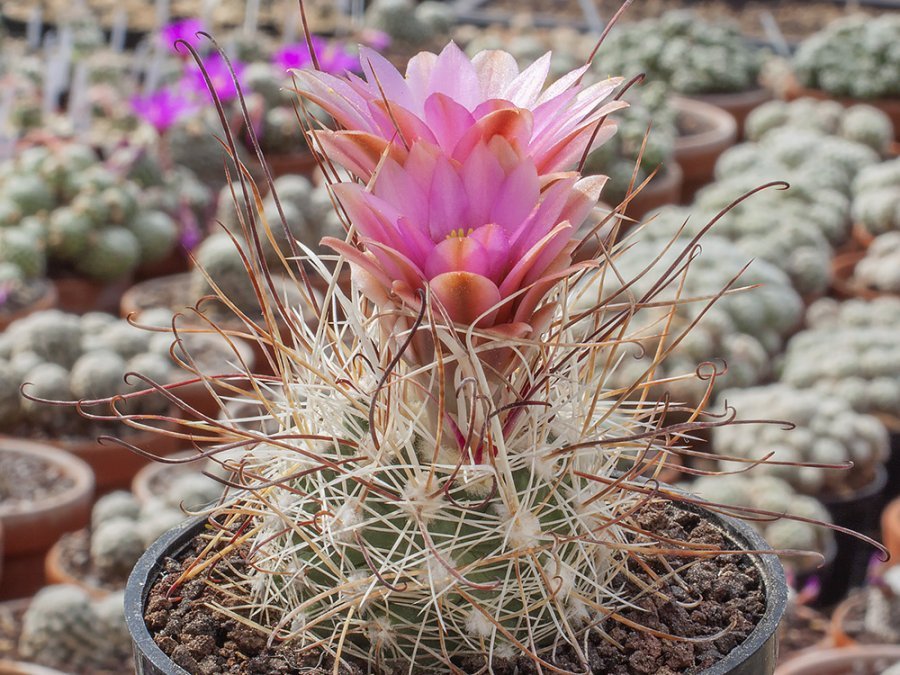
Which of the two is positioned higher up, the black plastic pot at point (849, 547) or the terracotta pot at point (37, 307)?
the terracotta pot at point (37, 307)

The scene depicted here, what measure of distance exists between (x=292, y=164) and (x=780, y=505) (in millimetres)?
2492

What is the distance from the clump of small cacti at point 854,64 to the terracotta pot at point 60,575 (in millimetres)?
4187

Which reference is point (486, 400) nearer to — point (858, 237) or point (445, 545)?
point (445, 545)

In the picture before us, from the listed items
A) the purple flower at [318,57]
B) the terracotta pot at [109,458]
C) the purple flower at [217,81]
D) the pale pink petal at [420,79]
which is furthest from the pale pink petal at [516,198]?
the purple flower at [318,57]

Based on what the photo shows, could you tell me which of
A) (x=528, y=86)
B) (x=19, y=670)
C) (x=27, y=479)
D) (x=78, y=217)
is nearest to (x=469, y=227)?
(x=528, y=86)

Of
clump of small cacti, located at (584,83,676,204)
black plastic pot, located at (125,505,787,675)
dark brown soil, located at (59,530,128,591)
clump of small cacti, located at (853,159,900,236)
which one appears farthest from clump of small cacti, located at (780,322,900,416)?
black plastic pot, located at (125,505,787,675)

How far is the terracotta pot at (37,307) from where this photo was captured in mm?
3404

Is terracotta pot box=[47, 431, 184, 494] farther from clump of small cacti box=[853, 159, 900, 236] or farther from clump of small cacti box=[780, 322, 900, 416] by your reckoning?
clump of small cacti box=[853, 159, 900, 236]

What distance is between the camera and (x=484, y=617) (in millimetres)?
976

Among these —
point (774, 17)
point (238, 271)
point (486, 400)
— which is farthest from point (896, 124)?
point (486, 400)

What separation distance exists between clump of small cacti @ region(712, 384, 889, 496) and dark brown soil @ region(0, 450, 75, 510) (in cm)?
150

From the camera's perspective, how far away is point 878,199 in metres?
4.41

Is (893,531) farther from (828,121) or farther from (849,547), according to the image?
(828,121)

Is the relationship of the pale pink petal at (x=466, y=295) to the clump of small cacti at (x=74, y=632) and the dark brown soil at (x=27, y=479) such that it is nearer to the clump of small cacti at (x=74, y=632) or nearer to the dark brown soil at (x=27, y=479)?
the clump of small cacti at (x=74, y=632)
